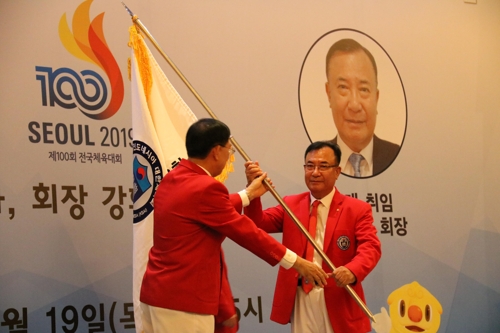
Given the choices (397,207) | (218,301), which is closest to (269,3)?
(397,207)

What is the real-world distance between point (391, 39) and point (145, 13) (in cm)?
212

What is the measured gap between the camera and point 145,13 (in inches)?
154

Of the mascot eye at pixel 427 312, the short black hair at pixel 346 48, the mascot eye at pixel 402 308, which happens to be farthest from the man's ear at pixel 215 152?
the mascot eye at pixel 427 312

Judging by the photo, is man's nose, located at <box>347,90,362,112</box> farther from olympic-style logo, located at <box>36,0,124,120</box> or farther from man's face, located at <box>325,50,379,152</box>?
olympic-style logo, located at <box>36,0,124,120</box>

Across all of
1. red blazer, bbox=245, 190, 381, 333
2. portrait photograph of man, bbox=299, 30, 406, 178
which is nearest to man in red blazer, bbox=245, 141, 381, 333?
red blazer, bbox=245, 190, 381, 333

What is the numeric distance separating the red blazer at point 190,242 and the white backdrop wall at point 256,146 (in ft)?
4.55

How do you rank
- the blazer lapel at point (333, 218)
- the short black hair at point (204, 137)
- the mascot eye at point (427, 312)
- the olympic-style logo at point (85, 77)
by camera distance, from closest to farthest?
the short black hair at point (204, 137)
the blazer lapel at point (333, 218)
the olympic-style logo at point (85, 77)
the mascot eye at point (427, 312)

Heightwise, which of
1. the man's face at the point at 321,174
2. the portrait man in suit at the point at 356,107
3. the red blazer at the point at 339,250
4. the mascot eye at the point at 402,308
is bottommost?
the mascot eye at the point at 402,308

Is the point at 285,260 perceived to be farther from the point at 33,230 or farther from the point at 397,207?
the point at 397,207

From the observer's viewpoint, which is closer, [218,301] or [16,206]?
[218,301]

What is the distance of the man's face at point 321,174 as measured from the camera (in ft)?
9.37

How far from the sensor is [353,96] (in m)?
4.63

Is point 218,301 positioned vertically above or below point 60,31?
below

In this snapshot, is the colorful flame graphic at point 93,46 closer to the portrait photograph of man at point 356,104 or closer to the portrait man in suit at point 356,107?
the portrait photograph of man at point 356,104
